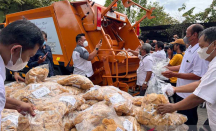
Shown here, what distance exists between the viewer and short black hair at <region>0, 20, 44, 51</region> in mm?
961

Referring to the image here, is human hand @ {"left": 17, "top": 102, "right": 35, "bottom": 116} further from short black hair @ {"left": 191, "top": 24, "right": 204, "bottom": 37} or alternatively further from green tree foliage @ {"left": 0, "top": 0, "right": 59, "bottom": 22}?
green tree foliage @ {"left": 0, "top": 0, "right": 59, "bottom": 22}

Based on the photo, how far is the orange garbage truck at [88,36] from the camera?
12.0ft

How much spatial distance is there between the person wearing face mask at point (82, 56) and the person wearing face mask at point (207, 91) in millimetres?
2161

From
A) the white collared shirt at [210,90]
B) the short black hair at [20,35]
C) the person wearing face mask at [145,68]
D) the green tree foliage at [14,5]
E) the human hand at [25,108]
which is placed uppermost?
the green tree foliage at [14,5]

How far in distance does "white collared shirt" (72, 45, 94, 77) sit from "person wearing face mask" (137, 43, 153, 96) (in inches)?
43.8

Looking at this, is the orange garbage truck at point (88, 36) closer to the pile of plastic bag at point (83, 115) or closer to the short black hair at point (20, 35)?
the pile of plastic bag at point (83, 115)

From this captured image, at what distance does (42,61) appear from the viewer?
2.75 meters

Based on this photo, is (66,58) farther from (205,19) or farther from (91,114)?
(205,19)

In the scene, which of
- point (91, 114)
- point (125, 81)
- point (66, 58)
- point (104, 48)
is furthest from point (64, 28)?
point (91, 114)

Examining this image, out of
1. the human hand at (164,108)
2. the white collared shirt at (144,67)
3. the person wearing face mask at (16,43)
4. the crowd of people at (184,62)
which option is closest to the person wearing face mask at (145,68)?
the white collared shirt at (144,67)

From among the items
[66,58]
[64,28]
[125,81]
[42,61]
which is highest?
[64,28]

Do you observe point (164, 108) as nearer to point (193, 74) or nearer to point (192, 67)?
point (193, 74)

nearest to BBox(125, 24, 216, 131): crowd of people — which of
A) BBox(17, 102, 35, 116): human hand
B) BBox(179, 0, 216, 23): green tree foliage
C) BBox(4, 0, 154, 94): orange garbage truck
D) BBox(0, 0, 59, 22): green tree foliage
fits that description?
BBox(4, 0, 154, 94): orange garbage truck

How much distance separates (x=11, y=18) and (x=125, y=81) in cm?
422
